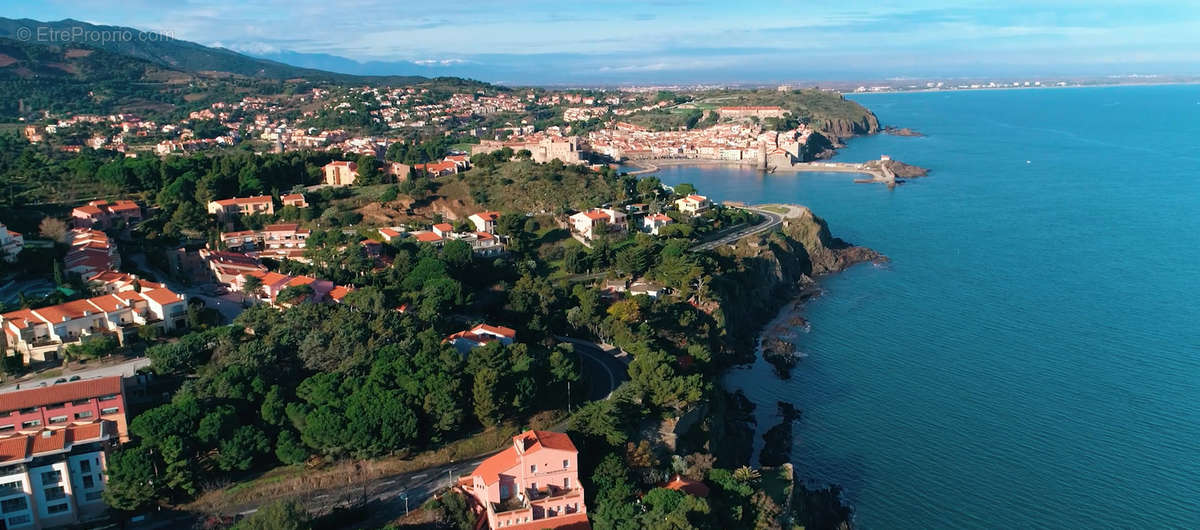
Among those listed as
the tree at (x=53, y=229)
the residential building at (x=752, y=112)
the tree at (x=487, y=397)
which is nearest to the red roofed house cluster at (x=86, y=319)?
the tree at (x=53, y=229)

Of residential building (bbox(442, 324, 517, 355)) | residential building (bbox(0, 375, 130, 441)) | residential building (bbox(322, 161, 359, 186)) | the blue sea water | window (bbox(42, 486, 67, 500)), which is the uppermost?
residential building (bbox(322, 161, 359, 186))

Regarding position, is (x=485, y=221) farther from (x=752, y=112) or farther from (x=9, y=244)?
(x=752, y=112)

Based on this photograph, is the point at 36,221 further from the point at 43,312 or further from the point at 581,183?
the point at 581,183

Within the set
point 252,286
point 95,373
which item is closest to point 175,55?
point 252,286

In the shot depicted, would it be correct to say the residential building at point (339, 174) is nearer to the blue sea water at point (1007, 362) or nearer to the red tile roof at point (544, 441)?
the blue sea water at point (1007, 362)

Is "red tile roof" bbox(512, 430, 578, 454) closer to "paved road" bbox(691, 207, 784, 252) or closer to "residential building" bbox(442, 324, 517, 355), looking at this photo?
"residential building" bbox(442, 324, 517, 355)

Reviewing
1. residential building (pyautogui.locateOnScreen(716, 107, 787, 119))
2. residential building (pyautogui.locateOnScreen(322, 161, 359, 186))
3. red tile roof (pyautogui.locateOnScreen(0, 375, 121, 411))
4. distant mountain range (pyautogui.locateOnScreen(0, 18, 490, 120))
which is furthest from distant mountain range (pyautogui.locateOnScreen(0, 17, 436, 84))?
red tile roof (pyautogui.locateOnScreen(0, 375, 121, 411))

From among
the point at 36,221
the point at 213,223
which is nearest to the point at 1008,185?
the point at 213,223
